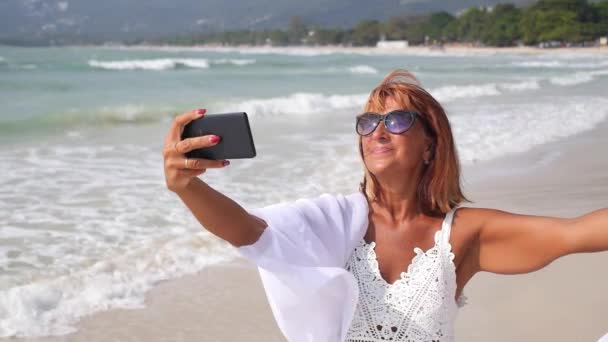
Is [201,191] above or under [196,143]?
under

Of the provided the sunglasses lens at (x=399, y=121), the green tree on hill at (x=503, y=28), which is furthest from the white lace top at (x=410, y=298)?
the green tree on hill at (x=503, y=28)

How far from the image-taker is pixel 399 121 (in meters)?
2.03

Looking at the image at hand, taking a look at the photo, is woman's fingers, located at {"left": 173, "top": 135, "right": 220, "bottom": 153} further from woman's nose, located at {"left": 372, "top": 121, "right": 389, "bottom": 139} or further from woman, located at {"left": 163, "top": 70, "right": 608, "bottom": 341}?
woman's nose, located at {"left": 372, "top": 121, "right": 389, "bottom": 139}

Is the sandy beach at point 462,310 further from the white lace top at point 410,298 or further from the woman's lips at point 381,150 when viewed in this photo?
the woman's lips at point 381,150

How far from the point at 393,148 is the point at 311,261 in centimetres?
40

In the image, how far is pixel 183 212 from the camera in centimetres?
620

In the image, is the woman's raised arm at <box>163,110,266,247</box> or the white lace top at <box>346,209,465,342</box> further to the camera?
the white lace top at <box>346,209,465,342</box>

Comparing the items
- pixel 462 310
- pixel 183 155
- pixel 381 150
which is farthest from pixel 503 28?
pixel 183 155

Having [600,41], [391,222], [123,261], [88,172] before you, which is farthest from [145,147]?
[600,41]

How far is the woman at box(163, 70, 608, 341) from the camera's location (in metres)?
1.95

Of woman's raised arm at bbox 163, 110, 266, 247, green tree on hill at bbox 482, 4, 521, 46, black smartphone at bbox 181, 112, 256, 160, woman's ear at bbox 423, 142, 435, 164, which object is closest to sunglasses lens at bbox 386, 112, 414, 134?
woman's ear at bbox 423, 142, 435, 164

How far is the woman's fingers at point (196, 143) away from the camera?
157 centimetres

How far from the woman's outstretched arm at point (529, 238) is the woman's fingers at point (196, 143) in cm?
88

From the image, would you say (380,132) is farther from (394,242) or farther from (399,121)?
(394,242)
